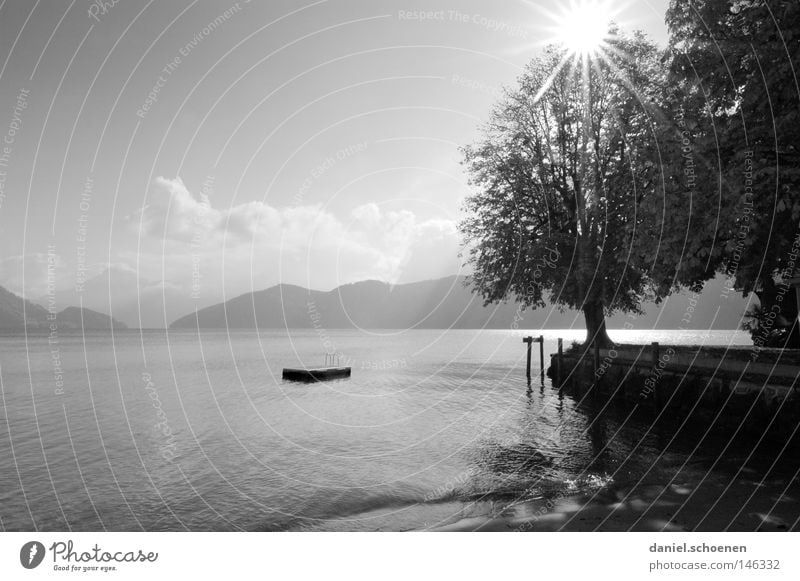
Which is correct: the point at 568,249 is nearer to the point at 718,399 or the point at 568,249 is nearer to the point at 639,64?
the point at 639,64

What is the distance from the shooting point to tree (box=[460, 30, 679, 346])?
101ft

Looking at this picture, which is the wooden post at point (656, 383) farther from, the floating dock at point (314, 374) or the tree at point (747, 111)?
the floating dock at point (314, 374)

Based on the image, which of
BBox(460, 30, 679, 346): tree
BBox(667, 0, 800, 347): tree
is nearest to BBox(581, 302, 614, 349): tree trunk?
BBox(460, 30, 679, 346): tree

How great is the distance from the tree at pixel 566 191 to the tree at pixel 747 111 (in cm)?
894

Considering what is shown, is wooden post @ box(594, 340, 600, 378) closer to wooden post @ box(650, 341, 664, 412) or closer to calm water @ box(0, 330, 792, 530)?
calm water @ box(0, 330, 792, 530)

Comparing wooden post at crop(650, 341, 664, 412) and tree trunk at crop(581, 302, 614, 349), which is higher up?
tree trunk at crop(581, 302, 614, 349)

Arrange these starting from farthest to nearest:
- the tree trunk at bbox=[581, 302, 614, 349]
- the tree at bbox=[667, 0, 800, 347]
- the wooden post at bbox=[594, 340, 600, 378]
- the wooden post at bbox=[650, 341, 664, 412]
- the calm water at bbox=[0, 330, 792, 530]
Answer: the tree trunk at bbox=[581, 302, 614, 349], the wooden post at bbox=[594, 340, 600, 378], the wooden post at bbox=[650, 341, 664, 412], the tree at bbox=[667, 0, 800, 347], the calm water at bbox=[0, 330, 792, 530]

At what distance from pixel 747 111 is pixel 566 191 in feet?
60.0

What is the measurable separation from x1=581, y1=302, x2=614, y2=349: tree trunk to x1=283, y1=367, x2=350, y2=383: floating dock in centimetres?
3205

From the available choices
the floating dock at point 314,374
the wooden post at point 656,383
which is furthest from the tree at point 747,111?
the floating dock at point 314,374

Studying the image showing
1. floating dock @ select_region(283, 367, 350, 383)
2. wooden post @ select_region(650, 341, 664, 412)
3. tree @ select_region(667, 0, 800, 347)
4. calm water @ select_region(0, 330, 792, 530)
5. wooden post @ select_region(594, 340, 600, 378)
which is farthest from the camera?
floating dock @ select_region(283, 367, 350, 383)

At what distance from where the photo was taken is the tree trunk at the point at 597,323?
34.0m

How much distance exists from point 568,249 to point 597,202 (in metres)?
3.86
